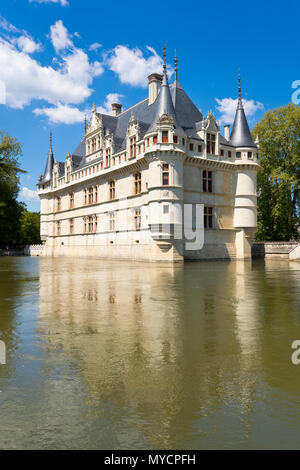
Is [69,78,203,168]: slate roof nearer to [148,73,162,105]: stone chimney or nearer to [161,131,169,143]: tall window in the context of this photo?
[148,73,162,105]: stone chimney

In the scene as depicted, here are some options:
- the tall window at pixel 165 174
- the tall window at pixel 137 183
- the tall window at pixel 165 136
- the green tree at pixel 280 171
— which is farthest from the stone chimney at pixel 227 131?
the tall window at pixel 165 174

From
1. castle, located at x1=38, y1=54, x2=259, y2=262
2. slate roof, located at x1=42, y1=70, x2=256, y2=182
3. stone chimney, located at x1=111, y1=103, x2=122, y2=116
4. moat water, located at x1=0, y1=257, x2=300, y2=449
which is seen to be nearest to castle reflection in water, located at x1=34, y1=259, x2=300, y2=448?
moat water, located at x1=0, y1=257, x2=300, y2=449

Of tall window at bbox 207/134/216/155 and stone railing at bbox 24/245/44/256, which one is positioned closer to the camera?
tall window at bbox 207/134/216/155

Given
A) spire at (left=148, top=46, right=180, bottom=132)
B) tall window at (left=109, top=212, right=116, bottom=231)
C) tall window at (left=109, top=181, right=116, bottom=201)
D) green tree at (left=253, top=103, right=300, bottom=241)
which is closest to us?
spire at (left=148, top=46, right=180, bottom=132)

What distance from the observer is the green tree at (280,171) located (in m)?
37.2

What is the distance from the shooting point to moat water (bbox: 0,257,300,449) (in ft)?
8.67

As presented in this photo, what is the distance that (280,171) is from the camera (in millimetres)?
37656

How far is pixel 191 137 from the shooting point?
29.6 metres

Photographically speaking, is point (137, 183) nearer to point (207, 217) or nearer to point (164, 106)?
point (207, 217)

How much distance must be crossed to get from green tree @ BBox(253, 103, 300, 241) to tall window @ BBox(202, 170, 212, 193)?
30.3ft

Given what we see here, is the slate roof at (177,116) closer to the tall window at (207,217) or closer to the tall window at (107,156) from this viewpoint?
the tall window at (107,156)
